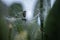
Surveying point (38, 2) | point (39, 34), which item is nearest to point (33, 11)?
point (38, 2)

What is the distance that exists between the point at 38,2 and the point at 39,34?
0.83ft

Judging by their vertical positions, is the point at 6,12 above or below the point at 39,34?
above

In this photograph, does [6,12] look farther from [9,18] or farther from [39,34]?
[39,34]

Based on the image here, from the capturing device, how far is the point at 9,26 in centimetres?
104

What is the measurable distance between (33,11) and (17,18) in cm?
14

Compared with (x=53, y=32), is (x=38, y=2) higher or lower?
higher

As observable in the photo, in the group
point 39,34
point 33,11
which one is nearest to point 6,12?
point 33,11

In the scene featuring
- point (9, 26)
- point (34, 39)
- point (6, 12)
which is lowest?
point (34, 39)

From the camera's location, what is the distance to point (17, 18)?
41.1 inches

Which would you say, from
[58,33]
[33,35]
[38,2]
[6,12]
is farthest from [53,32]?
[6,12]

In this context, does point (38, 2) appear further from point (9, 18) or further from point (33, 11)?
point (9, 18)

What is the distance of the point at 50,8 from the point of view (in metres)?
1.10

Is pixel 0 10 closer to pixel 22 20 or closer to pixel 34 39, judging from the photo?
pixel 22 20

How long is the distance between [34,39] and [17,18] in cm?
21
